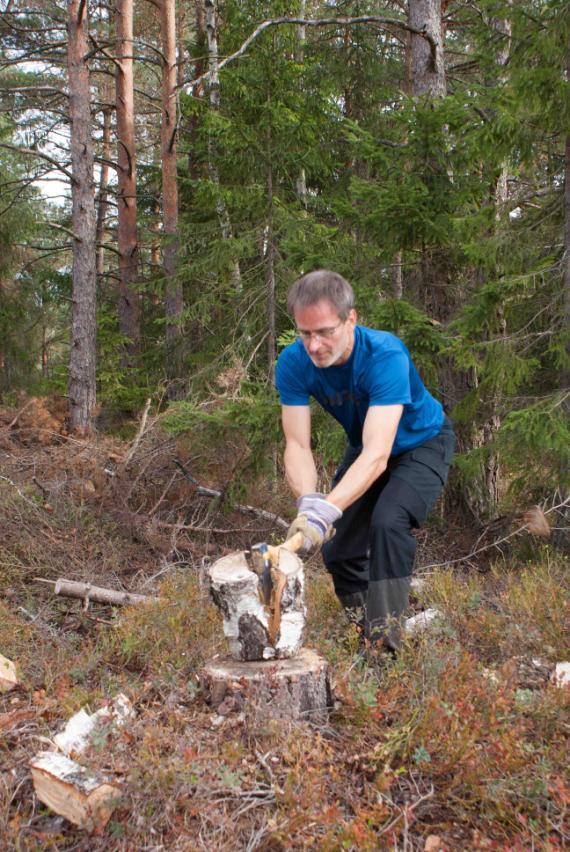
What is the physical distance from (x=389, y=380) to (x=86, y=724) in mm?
2076

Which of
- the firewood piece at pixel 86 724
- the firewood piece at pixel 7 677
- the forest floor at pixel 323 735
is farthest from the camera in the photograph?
the firewood piece at pixel 7 677

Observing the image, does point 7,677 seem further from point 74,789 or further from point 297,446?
point 297,446

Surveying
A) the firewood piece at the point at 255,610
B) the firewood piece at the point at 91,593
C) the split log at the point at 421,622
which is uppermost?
the firewood piece at the point at 255,610

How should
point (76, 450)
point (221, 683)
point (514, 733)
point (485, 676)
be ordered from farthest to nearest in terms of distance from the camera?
point (76, 450), point (485, 676), point (221, 683), point (514, 733)

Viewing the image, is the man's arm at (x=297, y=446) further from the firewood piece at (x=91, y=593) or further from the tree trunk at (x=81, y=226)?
the tree trunk at (x=81, y=226)

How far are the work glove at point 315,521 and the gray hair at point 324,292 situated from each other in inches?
36.2

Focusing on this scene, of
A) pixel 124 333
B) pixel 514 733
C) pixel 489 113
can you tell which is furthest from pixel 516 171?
pixel 124 333

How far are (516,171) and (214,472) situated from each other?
433cm

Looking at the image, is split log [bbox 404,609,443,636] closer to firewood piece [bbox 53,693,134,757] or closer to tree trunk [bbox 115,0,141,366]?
firewood piece [bbox 53,693,134,757]

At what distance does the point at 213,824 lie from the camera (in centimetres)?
254

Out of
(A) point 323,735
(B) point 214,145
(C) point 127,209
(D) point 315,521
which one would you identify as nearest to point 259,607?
(D) point 315,521

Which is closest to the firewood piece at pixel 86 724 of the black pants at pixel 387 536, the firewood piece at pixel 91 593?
A: the black pants at pixel 387 536

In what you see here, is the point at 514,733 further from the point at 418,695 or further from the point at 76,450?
the point at 76,450

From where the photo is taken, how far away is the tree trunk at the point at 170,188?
13.1 m
